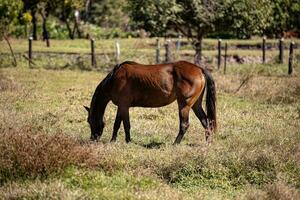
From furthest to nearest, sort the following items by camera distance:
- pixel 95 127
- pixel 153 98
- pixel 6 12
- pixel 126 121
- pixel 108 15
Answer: pixel 108 15 → pixel 6 12 → pixel 153 98 → pixel 126 121 → pixel 95 127

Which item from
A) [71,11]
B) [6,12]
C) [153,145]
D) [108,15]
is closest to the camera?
[153,145]

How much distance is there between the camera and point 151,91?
40.0ft

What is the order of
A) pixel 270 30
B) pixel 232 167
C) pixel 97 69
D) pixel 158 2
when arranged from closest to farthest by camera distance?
pixel 232 167 < pixel 158 2 < pixel 97 69 < pixel 270 30

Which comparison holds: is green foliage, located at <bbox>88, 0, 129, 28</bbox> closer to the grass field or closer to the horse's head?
the grass field

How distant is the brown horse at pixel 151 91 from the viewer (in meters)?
12.0

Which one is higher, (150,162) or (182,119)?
(182,119)

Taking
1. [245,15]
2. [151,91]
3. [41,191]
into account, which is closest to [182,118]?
[151,91]

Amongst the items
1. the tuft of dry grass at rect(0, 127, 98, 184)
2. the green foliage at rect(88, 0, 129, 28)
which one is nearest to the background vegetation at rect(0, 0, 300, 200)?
the tuft of dry grass at rect(0, 127, 98, 184)

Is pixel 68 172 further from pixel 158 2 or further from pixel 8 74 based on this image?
pixel 158 2

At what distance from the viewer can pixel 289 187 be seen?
8555mm

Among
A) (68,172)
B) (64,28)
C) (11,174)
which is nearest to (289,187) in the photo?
(68,172)

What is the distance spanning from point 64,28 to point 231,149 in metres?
43.1

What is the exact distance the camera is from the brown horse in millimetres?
11984

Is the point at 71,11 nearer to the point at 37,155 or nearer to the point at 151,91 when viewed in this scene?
the point at 151,91
